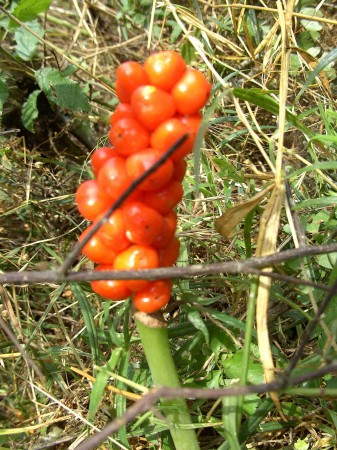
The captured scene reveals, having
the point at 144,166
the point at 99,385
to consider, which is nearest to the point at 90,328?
the point at 99,385

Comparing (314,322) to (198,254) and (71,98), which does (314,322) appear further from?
(71,98)

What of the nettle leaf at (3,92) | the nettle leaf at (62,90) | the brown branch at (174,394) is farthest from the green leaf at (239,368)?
the nettle leaf at (3,92)

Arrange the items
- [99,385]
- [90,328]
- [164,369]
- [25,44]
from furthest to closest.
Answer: [25,44] < [90,328] < [99,385] < [164,369]

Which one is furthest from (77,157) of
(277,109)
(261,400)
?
(261,400)

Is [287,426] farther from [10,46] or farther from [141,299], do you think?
[10,46]

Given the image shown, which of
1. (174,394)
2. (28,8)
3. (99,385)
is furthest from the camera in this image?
(28,8)

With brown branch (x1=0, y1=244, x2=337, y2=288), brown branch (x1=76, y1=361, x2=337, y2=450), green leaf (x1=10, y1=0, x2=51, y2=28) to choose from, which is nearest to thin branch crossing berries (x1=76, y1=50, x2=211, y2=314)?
brown branch (x1=0, y1=244, x2=337, y2=288)

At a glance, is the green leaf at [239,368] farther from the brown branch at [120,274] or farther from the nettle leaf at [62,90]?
the nettle leaf at [62,90]
